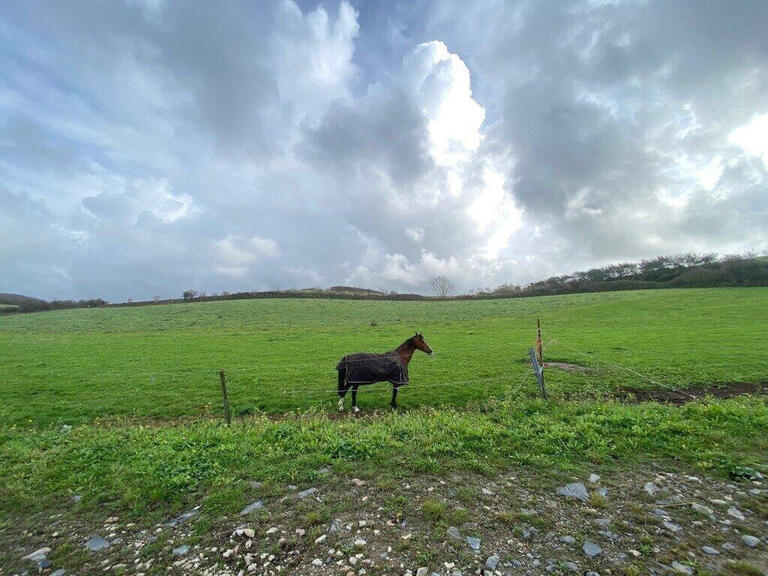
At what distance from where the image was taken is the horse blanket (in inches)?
539

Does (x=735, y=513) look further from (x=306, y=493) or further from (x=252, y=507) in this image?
(x=252, y=507)

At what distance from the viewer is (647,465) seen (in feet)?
21.5

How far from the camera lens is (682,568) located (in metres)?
4.03

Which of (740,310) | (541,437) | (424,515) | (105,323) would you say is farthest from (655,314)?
(105,323)

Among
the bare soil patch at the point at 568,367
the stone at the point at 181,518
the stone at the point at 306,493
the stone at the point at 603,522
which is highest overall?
the stone at the point at 306,493

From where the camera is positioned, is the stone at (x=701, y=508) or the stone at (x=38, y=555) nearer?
the stone at (x=38, y=555)

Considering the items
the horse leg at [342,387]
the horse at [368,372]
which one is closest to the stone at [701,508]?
the horse at [368,372]

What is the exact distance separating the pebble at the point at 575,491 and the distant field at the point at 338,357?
8.44 meters

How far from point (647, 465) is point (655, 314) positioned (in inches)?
1836

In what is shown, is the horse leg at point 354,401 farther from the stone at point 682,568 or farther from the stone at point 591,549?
the stone at point 682,568

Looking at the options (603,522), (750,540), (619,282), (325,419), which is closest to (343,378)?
(325,419)

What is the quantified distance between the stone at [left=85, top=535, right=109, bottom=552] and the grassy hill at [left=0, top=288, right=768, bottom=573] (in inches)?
→ 5.0

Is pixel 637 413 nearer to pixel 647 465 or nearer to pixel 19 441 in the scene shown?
pixel 647 465

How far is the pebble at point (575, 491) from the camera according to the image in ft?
18.1
